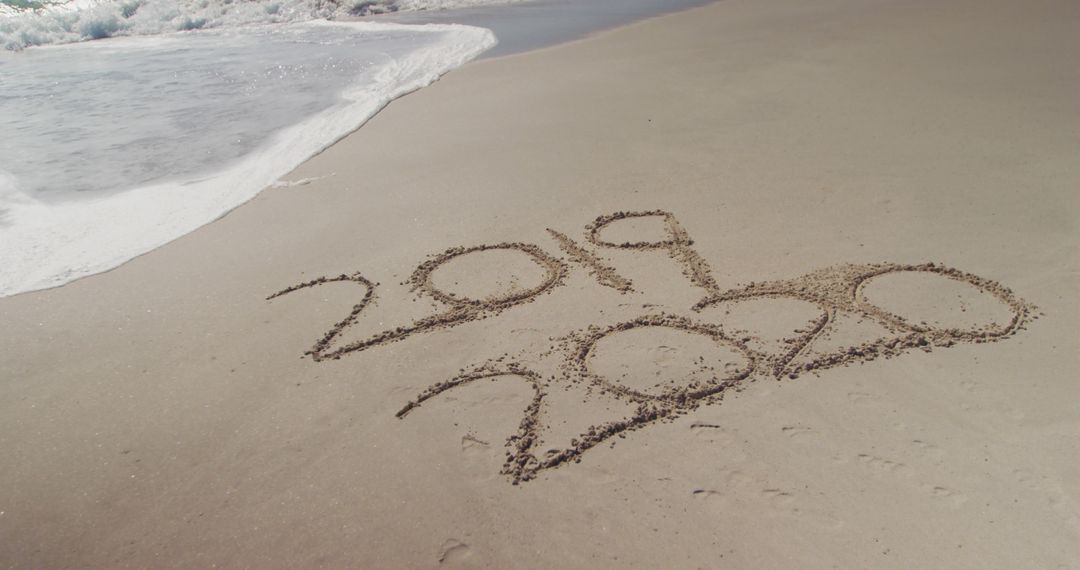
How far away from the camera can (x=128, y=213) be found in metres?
4.39

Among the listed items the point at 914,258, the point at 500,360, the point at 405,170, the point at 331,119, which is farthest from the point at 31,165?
the point at 914,258

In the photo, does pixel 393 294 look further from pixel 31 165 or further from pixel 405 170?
pixel 31 165

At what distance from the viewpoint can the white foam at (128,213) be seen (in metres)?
3.80

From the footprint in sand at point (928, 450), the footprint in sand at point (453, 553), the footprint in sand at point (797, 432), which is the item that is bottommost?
the footprint in sand at point (453, 553)

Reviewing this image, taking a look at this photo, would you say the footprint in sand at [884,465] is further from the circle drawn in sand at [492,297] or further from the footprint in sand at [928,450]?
the circle drawn in sand at [492,297]

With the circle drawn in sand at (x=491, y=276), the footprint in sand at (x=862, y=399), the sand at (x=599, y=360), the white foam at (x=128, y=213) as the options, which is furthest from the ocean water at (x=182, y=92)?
the footprint in sand at (x=862, y=399)

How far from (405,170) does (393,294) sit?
150cm

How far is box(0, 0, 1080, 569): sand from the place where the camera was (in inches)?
82.0

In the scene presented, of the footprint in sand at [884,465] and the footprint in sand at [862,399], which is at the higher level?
the footprint in sand at [862,399]

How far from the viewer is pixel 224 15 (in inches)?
461

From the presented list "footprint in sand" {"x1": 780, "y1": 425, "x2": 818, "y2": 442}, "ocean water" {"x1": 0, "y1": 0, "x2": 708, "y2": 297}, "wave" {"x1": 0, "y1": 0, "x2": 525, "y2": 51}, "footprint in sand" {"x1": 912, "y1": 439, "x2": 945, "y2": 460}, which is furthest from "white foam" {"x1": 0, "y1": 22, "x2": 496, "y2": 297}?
"wave" {"x1": 0, "y1": 0, "x2": 525, "y2": 51}

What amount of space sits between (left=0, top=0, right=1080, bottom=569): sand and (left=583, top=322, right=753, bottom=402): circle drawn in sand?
13 millimetres

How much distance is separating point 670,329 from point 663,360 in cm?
22

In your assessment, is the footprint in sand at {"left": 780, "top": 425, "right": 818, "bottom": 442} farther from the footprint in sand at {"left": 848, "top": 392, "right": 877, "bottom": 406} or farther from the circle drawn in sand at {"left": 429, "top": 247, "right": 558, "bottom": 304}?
the circle drawn in sand at {"left": 429, "top": 247, "right": 558, "bottom": 304}
